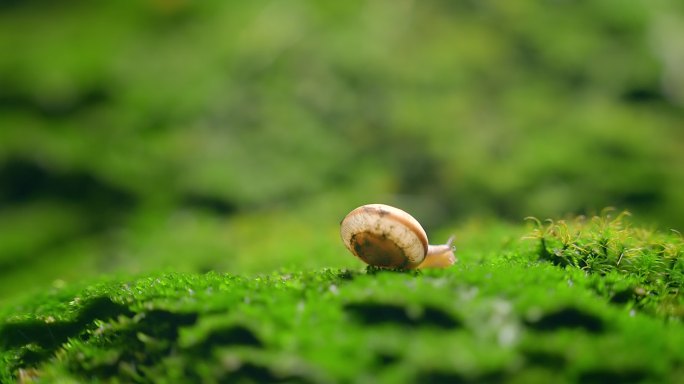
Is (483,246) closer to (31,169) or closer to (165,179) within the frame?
(165,179)

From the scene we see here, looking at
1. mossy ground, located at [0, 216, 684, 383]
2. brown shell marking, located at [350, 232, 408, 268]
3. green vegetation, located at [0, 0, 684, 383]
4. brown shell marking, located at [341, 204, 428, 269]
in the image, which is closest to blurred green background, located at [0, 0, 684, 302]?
green vegetation, located at [0, 0, 684, 383]

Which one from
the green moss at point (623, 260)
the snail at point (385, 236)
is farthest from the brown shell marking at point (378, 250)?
the green moss at point (623, 260)

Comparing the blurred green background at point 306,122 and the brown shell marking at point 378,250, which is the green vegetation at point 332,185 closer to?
the blurred green background at point 306,122

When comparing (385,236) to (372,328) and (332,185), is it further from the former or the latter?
(332,185)

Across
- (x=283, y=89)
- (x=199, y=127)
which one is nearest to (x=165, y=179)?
(x=199, y=127)

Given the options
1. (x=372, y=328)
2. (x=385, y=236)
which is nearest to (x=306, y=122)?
(x=385, y=236)

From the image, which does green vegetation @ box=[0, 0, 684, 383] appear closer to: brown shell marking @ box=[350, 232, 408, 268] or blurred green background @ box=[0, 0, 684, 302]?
blurred green background @ box=[0, 0, 684, 302]

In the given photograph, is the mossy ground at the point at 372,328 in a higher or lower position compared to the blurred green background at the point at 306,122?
lower
